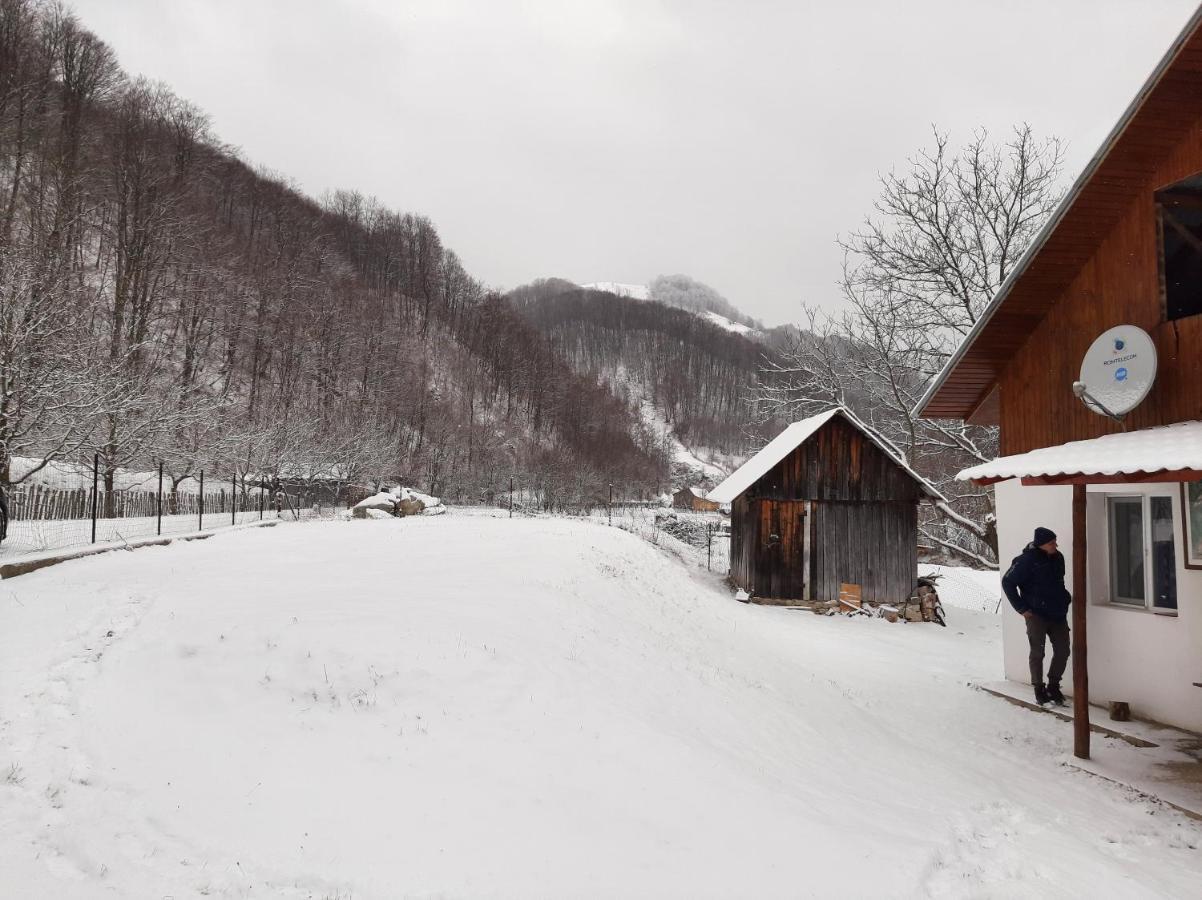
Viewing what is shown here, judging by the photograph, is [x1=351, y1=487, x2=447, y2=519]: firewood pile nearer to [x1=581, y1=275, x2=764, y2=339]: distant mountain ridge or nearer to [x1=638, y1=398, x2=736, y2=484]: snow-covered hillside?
[x1=638, y1=398, x2=736, y2=484]: snow-covered hillside

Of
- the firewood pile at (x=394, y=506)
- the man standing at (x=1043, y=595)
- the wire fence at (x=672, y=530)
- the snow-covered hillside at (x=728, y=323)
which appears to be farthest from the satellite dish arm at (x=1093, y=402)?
the snow-covered hillside at (x=728, y=323)

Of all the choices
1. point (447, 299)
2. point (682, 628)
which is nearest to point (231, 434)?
point (682, 628)

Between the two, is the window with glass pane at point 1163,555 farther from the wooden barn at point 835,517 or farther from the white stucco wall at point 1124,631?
the wooden barn at point 835,517

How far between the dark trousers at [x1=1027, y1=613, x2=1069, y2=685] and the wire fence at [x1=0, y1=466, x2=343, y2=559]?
49.5ft

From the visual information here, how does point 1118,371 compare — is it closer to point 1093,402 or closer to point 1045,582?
point 1093,402

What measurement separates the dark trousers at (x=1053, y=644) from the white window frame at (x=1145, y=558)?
73 centimetres

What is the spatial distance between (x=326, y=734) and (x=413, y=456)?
37.0 meters

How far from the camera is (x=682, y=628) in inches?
418

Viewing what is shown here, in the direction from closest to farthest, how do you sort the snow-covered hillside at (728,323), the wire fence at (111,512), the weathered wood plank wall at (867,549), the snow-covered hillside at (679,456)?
the wire fence at (111,512) < the weathered wood plank wall at (867,549) < the snow-covered hillside at (679,456) < the snow-covered hillside at (728,323)

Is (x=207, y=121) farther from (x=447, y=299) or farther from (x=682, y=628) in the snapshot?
(x=682, y=628)

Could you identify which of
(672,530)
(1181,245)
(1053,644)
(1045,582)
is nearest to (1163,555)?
(1045,582)

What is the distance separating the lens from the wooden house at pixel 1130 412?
6.74m

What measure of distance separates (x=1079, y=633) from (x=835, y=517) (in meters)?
11.8

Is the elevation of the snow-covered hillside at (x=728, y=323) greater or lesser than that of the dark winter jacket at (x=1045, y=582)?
greater
